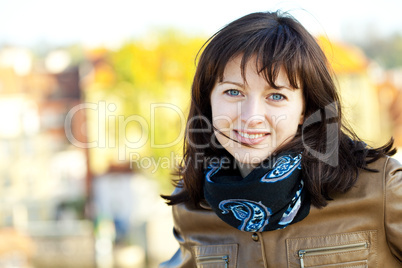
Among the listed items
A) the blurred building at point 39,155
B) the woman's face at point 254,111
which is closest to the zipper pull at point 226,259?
the woman's face at point 254,111

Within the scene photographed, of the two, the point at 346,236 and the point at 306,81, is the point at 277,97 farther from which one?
the point at 346,236

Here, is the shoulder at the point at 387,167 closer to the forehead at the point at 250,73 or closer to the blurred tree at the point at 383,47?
the forehead at the point at 250,73

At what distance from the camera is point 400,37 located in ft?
88.4

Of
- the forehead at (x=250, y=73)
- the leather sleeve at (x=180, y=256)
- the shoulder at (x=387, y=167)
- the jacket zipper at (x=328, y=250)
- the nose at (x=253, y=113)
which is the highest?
the forehead at (x=250, y=73)

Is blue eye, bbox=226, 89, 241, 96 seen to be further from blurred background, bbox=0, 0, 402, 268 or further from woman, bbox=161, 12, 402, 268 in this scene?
blurred background, bbox=0, 0, 402, 268

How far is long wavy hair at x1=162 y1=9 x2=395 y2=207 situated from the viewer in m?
1.18

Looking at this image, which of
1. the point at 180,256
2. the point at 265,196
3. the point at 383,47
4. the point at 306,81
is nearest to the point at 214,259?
the point at 180,256

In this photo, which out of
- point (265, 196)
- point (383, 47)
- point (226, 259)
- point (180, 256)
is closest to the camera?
point (265, 196)

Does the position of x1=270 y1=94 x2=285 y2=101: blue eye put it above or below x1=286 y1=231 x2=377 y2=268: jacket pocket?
above

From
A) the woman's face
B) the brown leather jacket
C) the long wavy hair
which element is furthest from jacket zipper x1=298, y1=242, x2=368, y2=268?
the woman's face

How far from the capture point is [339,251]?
1.20 meters

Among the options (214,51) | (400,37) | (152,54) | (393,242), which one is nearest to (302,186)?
(393,242)

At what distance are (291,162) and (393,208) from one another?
0.26 meters

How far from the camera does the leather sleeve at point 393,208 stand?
1149mm
